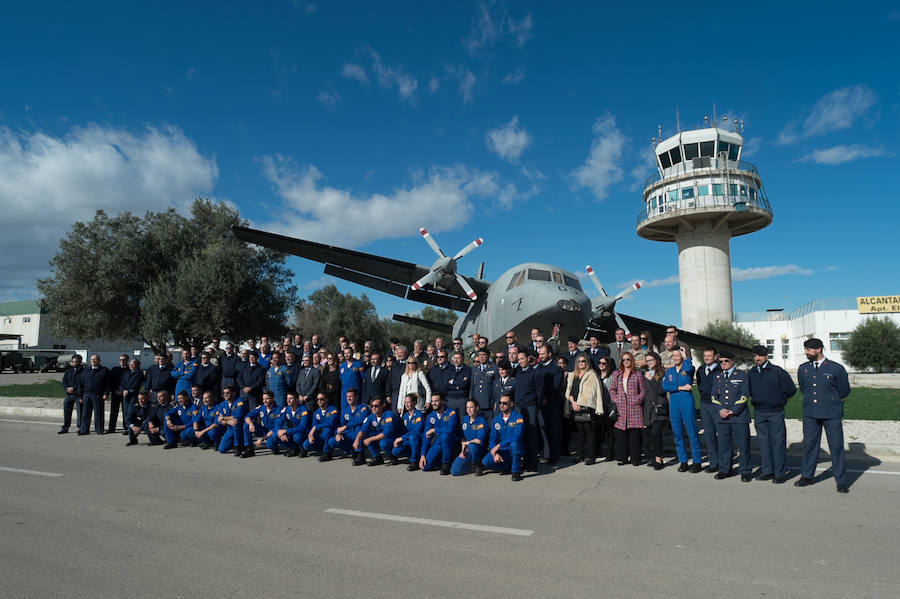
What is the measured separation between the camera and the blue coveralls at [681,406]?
800 cm

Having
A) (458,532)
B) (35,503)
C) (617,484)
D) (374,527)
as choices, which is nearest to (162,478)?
(35,503)

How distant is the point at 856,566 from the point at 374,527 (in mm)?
3918

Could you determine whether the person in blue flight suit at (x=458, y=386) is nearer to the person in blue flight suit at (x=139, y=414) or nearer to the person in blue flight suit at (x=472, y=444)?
the person in blue flight suit at (x=472, y=444)

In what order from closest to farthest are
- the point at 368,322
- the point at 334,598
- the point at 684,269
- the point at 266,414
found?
the point at 334,598 → the point at 266,414 → the point at 684,269 → the point at 368,322

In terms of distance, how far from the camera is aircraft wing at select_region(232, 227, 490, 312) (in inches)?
635

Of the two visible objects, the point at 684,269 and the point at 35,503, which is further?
the point at 684,269

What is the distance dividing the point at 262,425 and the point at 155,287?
12718 mm

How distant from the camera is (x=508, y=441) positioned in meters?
7.82

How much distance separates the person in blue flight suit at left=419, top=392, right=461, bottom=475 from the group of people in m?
0.02

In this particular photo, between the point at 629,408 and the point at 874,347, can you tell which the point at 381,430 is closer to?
the point at 629,408

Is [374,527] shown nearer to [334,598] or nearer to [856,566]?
[334,598]

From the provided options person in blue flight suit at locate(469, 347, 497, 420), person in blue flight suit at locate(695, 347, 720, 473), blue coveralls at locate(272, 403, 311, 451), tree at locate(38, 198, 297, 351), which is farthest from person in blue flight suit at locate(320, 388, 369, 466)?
tree at locate(38, 198, 297, 351)

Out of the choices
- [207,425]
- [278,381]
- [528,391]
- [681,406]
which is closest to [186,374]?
[207,425]

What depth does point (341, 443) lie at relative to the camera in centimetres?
906
